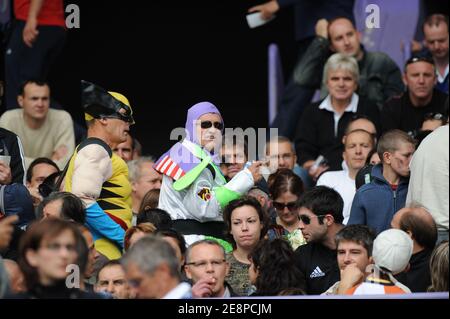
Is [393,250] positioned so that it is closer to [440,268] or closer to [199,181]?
[440,268]

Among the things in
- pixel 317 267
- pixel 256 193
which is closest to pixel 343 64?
pixel 256 193

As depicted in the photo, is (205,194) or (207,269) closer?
(207,269)

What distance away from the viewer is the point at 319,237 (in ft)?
26.9

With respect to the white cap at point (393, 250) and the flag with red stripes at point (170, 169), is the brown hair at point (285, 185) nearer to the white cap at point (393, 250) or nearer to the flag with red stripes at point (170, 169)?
the flag with red stripes at point (170, 169)

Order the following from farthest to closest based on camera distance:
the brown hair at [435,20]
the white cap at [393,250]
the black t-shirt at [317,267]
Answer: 1. the brown hair at [435,20]
2. the black t-shirt at [317,267]
3. the white cap at [393,250]

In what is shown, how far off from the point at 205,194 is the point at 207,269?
754 mm

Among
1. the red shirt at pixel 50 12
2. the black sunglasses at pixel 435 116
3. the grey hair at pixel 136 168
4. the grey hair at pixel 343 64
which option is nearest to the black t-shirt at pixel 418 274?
the black sunglasses at pixel 435 116

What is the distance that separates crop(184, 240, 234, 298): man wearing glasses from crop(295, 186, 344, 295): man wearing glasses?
1.62 ft

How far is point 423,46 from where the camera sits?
38.2ft

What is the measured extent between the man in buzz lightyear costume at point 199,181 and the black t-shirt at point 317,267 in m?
0.53

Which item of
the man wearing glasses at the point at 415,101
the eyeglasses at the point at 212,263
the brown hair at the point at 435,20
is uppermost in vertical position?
the brown hair at the point at 435,20

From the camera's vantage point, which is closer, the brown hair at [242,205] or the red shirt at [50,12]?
the brown hair at [242,205]

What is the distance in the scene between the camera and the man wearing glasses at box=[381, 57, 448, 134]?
1024 centimetres

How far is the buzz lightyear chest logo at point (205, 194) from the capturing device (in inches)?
324
